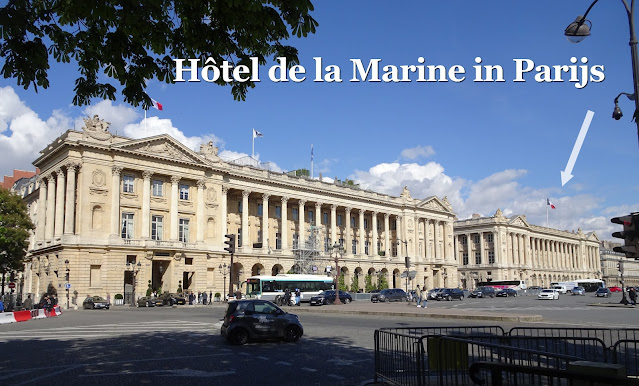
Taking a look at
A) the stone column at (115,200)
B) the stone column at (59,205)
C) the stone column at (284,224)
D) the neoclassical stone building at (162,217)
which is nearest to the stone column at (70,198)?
the neoclassical stone building at (162,217)

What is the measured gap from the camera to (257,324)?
18.5 m

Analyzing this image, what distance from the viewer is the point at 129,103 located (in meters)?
9.86

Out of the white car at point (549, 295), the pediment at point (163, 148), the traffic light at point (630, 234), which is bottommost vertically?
the white car at point (549, 295)

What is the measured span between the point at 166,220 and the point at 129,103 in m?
56.1

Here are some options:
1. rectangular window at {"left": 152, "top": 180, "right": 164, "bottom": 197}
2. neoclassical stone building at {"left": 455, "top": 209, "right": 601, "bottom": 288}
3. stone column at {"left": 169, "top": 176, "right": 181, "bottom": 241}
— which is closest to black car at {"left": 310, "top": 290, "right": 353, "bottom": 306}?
stone column at {"left": 169, "top": 176, "right": 181, "bottom": 241}

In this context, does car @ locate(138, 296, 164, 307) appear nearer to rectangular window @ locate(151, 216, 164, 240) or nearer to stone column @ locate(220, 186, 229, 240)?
rectangular window @ locate(151, 216, 164, 240)

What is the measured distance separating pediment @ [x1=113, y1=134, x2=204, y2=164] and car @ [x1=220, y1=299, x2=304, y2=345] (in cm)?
4510

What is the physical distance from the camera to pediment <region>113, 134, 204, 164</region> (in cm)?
6038

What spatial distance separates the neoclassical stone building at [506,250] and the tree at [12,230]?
96164 millimetres

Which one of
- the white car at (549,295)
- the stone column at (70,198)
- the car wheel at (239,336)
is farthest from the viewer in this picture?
the white car at (549,295)

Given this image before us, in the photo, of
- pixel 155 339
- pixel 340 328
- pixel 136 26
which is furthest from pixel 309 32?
pixel 340 328

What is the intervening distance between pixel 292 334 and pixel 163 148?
48.7 meters

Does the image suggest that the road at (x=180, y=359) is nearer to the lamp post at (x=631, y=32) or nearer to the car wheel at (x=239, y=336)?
the car wheel at (x=239, y=336)

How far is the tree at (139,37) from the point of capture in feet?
27.2
